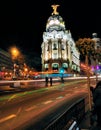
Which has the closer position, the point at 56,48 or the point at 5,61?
the point at 56,48

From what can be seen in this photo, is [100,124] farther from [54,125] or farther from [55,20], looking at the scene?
[55,20]

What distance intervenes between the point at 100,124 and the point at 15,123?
5.01 metres

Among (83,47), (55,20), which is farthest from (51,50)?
(83,47)

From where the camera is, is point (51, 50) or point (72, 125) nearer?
point (72, 125)

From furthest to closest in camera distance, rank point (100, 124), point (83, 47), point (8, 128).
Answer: point (83, 47)
point (8, 128)
point (100, 124)

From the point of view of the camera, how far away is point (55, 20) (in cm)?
15512

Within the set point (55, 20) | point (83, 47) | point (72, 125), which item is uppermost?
point (55, 20)

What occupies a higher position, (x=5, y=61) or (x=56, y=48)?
(x=56, y=48)

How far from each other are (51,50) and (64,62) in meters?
9.63

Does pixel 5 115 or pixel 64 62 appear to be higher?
pixel 64 62

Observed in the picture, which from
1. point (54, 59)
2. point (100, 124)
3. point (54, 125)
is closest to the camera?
point (54, 125)

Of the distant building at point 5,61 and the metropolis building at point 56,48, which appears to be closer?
the metropolis building at point 56,48

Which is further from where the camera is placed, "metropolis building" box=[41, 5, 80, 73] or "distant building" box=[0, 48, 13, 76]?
"distant building" box=[0, 48, 13, 76]

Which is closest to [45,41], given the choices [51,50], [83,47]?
[51,50]
